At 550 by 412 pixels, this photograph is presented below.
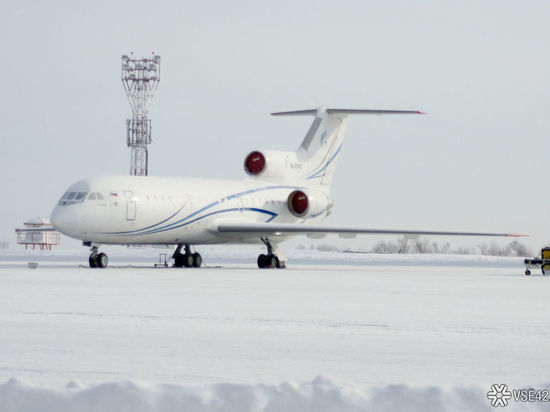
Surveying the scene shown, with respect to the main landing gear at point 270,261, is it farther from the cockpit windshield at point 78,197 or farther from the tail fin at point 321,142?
the cockpit windshield at point 78,197

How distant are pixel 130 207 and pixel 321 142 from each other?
1133 cm

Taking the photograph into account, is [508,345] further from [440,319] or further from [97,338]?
[97,338]

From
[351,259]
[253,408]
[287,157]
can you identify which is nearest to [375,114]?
[287,157]

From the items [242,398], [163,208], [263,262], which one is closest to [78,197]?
[163,208]

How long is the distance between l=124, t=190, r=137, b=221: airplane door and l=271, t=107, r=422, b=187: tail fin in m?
9.91

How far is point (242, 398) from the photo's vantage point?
628cm

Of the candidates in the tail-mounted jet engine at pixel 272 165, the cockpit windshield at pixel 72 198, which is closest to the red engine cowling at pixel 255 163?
the tail-mounted jet engine at pixel 272 165

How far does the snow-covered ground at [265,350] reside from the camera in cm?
632

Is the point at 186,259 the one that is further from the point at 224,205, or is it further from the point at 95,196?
the point at 95,196

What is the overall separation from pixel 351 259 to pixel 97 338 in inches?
1689

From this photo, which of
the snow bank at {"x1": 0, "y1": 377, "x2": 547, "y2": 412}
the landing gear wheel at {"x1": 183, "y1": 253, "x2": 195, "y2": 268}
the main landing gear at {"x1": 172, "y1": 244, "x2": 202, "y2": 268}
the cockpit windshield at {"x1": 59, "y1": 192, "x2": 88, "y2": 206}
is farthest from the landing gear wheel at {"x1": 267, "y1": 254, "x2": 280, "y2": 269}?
the snow bank at {"x1": 0, "y1": 377, "x2": 547, "y2": 412}

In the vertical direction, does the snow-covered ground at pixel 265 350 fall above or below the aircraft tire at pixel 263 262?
above

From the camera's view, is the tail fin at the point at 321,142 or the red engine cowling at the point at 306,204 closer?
the red engine cowling at the point at 306,204

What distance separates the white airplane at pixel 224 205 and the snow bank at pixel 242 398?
25.4 metres
